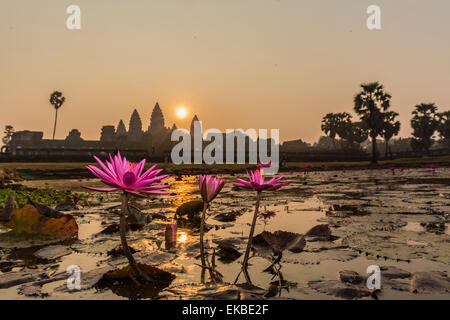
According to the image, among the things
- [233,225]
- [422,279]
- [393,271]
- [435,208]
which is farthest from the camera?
[435,208]

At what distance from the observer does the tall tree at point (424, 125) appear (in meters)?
54.7

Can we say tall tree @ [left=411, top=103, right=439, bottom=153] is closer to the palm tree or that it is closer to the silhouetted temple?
the silhouetted temple

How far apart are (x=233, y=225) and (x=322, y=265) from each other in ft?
5.53

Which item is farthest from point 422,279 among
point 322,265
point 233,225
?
point 233,225

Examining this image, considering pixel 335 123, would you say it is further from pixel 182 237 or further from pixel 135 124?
pixel 135 124

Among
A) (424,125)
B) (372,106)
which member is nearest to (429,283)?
(372,106)

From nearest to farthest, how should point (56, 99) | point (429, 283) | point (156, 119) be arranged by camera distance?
1. point (429, 283)
2. point (56, 99)
3. point (156, 119)

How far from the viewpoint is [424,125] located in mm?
54969

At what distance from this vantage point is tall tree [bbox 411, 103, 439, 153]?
54678 mm

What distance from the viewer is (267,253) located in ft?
8.29

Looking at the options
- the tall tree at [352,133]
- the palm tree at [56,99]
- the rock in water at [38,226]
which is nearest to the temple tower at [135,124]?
the palm tree at [56,99]

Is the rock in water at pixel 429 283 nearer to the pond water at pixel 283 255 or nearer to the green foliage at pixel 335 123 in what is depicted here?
the pond water at pixel 283 255

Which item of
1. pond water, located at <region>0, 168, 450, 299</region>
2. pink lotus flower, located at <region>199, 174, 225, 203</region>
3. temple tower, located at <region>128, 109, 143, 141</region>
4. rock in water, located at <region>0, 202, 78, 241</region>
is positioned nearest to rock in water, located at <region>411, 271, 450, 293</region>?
pond water, located at <region>0, 168, 450, 299</region>
